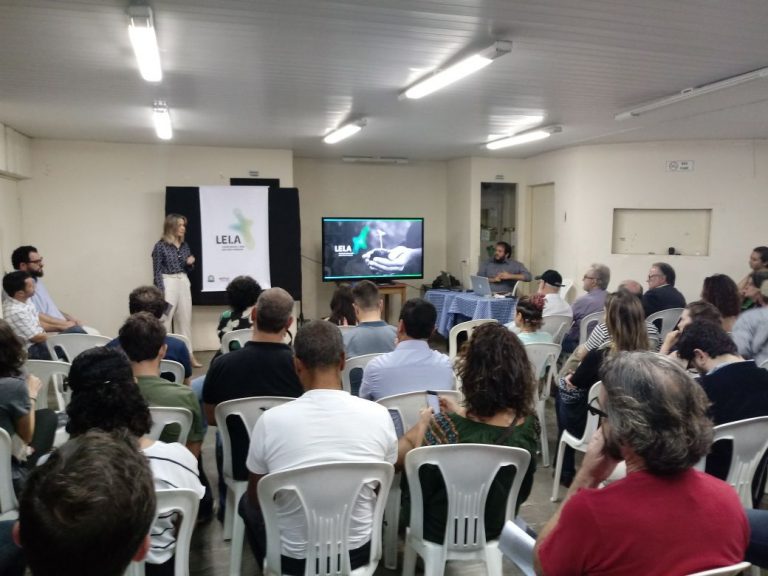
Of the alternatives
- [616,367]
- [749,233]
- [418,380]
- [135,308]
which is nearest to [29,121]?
[135,308]

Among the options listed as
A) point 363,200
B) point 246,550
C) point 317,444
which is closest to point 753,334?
point 317,444

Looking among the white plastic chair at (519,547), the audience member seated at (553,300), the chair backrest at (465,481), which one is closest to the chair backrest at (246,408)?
the chair backrest at (465,481)

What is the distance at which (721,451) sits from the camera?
2238 mm

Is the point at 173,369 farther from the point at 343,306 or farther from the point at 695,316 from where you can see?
the point at 695,316

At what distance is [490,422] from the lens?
1.91 m

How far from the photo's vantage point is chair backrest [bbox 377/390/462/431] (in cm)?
240

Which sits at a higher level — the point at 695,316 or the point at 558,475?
the point at 695,316

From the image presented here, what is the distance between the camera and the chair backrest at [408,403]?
2402mm

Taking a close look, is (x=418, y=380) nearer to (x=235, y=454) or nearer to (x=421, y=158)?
(x=235, y=454)

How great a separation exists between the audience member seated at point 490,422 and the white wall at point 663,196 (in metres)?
6.01

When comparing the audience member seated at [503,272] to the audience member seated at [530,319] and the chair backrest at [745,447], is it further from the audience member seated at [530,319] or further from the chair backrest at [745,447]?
the chair backrest at [745,447]

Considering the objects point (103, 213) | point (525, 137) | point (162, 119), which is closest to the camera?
point (162, 119)

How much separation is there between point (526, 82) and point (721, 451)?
3.06m

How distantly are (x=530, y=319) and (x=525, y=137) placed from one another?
379 cm
